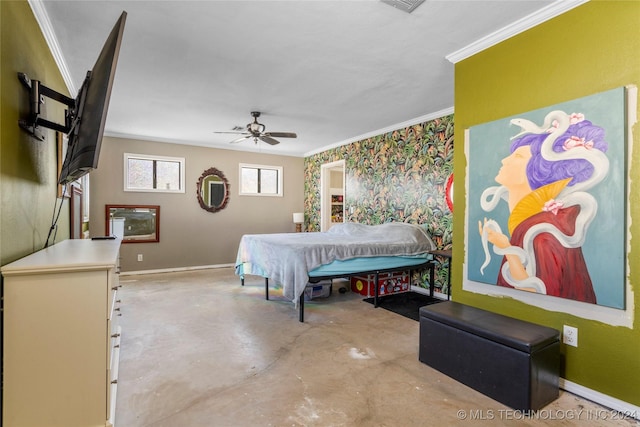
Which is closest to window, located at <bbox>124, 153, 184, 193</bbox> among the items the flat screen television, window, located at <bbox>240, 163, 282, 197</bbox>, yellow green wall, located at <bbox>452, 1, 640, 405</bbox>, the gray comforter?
window, located at <bbox>240, 163, 282, 197</bbox>

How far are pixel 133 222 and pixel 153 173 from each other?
0.94 metres

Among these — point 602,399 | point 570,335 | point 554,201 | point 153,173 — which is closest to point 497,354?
point 570,335

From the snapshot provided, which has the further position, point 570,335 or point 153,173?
point 153,173

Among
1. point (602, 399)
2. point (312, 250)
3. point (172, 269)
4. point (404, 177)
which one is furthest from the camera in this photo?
point (172, 269)

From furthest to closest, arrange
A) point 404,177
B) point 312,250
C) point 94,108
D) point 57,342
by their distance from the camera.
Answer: point 404,177 < point 312,250 < point 94,108 < point 57,342

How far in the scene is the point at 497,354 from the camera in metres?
1.93

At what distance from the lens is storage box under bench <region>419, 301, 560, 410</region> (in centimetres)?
181

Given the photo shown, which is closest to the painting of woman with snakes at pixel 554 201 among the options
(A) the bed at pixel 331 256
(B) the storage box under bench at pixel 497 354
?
(B) the storage box under bench at pixel 497 354

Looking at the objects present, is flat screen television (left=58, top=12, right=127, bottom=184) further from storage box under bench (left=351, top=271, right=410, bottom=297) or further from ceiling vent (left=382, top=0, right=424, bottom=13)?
storage box under bench (left=351, top=271, right=410, bottom=297)

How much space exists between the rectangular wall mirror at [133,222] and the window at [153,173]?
0.36m

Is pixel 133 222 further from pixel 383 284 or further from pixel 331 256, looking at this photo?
pixel 383 284

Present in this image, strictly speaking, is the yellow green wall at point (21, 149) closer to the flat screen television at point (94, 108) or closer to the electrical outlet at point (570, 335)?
the flat screen television at point (94, 108)

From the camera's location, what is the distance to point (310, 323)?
129 inches

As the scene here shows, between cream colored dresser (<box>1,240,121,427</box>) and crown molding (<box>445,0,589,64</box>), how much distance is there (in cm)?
286
